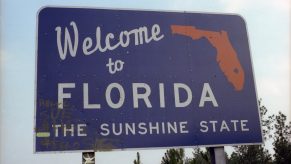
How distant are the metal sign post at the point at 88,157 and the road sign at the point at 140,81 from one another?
0.20 feet

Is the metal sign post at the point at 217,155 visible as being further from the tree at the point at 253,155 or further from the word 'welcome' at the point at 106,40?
the tree at the point at 253,155

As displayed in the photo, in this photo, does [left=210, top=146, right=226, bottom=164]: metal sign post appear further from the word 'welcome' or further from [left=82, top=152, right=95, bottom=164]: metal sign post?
the word 'welcome'

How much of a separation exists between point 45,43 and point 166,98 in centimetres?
139

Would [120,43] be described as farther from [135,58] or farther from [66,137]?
[66,137]

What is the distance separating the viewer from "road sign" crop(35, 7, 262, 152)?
4031 mm

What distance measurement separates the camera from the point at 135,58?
4.45 metres

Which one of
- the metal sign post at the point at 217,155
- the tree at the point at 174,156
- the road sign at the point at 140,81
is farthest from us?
the tree at the point at 174,156

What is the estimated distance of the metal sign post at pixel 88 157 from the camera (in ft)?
12.8

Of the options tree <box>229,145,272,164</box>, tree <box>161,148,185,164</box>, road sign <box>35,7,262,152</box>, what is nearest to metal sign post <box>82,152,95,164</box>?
road sign <box>35,7,262,152</box>

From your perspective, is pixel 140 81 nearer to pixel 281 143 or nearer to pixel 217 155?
pixel 217 155

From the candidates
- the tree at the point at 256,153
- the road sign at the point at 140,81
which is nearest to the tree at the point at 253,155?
the tree at the point at 256,153

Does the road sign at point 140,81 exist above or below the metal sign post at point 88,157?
above

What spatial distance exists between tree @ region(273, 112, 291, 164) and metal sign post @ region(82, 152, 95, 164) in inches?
1418

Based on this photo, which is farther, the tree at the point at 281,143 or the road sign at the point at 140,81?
the tree at the point at 281,143
